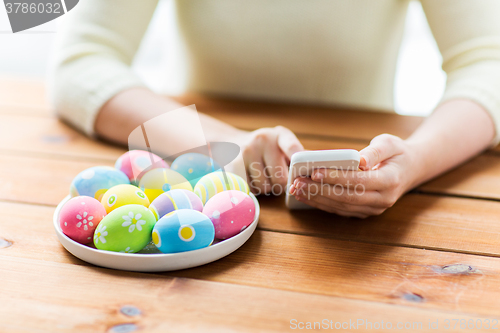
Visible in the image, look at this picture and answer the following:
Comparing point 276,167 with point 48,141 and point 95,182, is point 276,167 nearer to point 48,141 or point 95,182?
point 95,182

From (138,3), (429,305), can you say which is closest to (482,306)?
(429,305)

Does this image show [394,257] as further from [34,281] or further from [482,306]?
[34,281]

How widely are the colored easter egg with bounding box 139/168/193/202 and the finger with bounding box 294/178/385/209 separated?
0.18 metres

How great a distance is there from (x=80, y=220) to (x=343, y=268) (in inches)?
13.7

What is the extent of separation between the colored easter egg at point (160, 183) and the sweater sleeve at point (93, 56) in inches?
13.0

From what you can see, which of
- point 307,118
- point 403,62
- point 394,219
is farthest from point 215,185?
point 403,62

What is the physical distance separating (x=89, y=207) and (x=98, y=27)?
59cm

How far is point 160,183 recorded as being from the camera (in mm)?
656

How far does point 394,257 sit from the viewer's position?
1.88 ft

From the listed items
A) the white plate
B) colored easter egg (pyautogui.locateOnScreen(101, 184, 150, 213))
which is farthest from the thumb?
colored easter egg (pyautogui.locateOnScreen(101, 184, 150, 213))

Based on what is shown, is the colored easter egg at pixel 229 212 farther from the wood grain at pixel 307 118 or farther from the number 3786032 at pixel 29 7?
the number 3786032 at pixel 29 7

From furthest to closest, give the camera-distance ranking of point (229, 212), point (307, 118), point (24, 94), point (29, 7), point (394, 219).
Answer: point (24, 94) < point (307, 118) < point (29, 7) < point (394, 219) < point (229, 212)

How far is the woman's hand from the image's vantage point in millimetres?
731

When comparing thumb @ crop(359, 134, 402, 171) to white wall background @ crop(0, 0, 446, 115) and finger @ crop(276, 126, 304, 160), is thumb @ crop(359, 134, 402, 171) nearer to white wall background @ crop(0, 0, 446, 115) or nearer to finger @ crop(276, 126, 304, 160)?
finger @ crop(276, 126, 304, 160)
